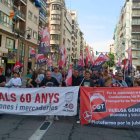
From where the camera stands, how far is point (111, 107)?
11.0 metres

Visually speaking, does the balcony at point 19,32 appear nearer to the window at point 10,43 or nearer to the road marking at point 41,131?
the window at point 10,43

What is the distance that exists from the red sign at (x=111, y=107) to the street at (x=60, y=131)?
30cm

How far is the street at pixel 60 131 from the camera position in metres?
9.23

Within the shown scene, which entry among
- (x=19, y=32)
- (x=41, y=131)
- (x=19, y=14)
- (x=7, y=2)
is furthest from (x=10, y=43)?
(x=41, y=131)

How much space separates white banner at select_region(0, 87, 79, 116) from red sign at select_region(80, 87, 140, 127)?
590 mm

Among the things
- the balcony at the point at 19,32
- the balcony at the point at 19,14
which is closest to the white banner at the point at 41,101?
the balcony at the point at 19,32

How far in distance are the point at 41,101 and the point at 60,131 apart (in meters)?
2.05

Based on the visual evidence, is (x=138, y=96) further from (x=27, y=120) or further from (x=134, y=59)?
(x=134, y=59)

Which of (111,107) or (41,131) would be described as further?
(111,107)

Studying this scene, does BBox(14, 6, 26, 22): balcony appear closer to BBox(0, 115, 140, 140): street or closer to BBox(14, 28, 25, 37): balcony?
BBox(14, 28, 25, 37): balcony

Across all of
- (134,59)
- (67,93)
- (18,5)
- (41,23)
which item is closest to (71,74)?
(67,93)

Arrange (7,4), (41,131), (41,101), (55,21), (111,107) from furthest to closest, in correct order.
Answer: (55,21) → (7,4) → (41,101) → (111,107) → (41,131)

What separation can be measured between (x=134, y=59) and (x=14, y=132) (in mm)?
91385

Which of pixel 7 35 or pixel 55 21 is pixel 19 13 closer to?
pixel 7 35
